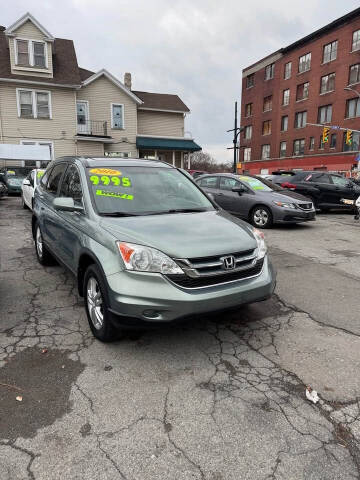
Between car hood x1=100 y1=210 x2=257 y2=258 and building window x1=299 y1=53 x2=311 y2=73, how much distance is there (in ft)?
138

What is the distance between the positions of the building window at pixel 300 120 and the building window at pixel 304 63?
4724 mm

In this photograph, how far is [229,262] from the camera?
2.95 meters

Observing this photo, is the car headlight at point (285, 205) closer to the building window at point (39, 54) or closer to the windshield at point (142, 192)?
the windshield at point (142, 192)

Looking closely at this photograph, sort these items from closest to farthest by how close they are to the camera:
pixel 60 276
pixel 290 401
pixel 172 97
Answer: pixel 290 401 < pixel 60 276 < pixel 172 97

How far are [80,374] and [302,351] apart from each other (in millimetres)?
2000

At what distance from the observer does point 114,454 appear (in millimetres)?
2010

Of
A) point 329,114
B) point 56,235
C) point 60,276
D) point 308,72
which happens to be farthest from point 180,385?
point 308,72

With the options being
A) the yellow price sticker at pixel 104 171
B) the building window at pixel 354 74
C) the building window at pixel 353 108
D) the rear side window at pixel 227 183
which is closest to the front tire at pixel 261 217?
the rear side window at pixel 227 183

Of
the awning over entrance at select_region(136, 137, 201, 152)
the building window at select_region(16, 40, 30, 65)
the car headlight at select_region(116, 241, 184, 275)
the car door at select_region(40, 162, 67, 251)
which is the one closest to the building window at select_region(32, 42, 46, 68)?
the building window at select_region(16, 40, 30, 65)

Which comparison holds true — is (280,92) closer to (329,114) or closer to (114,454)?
(329,114)

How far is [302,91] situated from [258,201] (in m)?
35.9

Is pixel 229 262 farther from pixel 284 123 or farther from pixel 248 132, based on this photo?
pixel 248 132

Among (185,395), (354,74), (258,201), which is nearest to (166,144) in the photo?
(258,201)

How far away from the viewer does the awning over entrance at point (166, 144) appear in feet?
78.5
